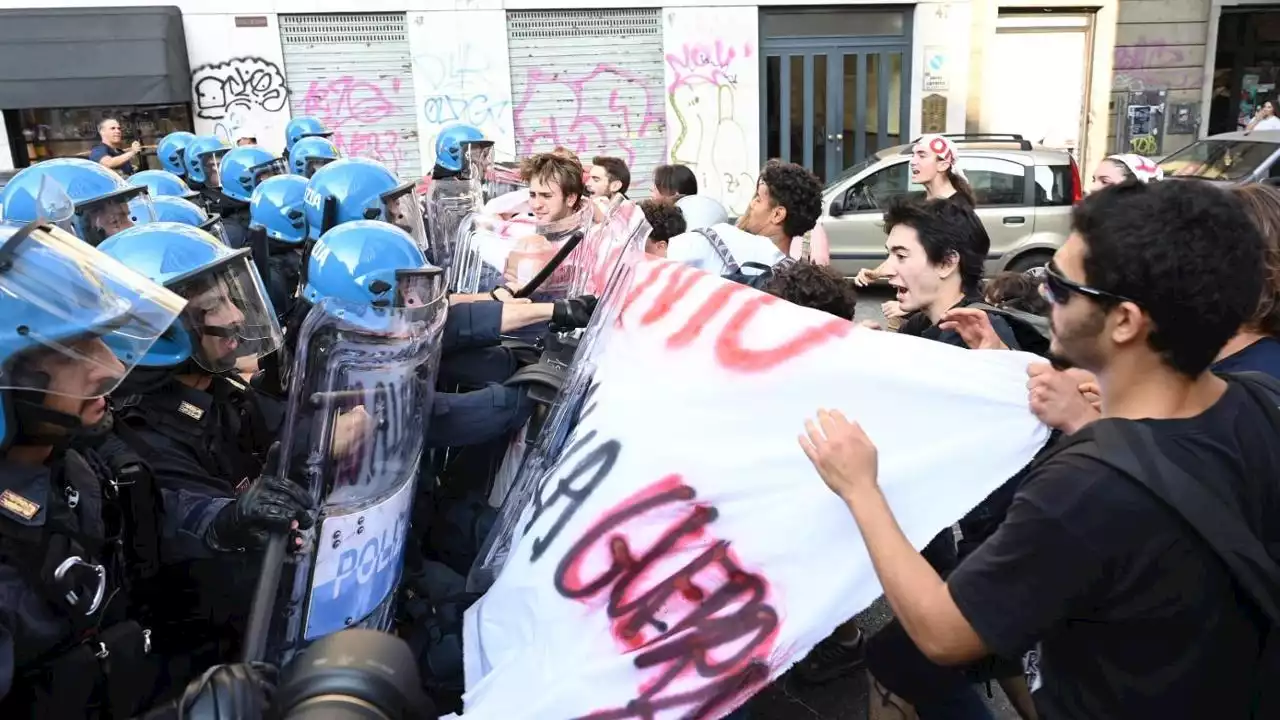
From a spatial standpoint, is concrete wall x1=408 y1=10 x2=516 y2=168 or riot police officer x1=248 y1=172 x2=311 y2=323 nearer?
riot police officer x1=248 y1=172 x2=311 y2=323

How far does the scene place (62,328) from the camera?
1651mm

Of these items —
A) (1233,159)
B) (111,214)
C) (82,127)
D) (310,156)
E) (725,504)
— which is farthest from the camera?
(82,127)

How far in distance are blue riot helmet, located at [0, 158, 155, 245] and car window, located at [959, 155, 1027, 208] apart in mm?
7107

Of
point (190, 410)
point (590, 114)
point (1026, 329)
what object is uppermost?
point (590, 114)

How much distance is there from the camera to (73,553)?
1737 millimetres

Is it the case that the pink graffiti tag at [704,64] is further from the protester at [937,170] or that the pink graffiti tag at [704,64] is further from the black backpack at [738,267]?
the black backpack at [738,267]

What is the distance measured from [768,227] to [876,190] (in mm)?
5409

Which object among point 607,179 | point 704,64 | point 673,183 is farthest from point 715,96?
point 607,179

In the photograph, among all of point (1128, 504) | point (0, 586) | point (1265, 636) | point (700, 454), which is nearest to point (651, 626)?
point (700, 454)

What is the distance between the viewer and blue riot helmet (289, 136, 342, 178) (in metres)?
5.84

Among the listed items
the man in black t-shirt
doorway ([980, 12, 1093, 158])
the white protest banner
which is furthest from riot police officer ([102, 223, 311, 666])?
doorway ([980, 12, 1093, 158])

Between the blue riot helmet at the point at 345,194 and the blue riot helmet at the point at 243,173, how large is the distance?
75.3 inches

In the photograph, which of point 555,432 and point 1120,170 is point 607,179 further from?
point 555,432

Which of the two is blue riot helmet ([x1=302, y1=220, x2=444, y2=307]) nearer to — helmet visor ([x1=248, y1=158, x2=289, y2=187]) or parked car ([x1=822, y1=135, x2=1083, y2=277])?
helmet visor ([x1=248, y1=158, x2=289, y2=187])
